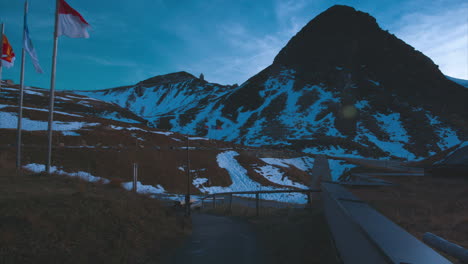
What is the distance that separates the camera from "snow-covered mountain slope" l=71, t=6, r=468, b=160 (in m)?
93.5

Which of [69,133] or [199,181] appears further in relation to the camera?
[69,133]

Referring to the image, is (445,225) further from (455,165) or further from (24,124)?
(24,124)

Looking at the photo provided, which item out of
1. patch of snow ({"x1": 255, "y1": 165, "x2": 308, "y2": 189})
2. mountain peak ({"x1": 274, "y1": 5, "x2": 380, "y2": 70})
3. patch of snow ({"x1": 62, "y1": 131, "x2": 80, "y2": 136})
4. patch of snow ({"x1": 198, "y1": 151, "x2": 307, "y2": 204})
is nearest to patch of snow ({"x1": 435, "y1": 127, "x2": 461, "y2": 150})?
mountain peak ({"x1": 274, "y1": 5, "x2": 380, "y2": 70})

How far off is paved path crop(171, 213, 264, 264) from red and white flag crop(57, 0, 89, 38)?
1137 centimetres

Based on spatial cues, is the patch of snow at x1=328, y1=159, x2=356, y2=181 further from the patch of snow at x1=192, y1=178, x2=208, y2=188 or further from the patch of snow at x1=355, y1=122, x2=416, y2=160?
the patch of snow at x1=355, y1=122, x2=416, y2=160


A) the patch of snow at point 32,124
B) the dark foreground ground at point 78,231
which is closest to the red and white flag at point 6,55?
the dark foreground ground at point 78,231

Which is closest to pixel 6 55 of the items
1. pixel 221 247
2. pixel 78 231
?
pixel 78 231

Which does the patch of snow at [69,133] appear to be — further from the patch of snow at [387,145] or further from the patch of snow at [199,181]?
the patch of snow at [387,145]

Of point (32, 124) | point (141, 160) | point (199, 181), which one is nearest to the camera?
point (141, 160)

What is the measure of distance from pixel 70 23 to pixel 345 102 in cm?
11497

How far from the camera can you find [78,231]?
21.2 feet

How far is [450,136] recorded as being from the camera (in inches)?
3679

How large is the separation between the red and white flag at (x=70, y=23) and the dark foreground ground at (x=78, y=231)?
8.87 metres

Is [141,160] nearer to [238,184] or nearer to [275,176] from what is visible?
[238,184]
